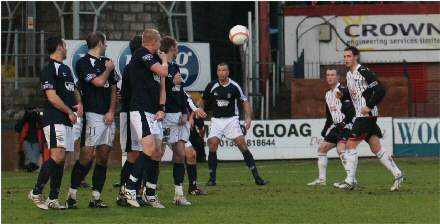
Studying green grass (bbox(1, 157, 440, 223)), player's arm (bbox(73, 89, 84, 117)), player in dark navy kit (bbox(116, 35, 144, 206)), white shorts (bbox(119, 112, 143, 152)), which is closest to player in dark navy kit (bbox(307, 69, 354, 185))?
green grass (bbox(1, 157, 440, 223))

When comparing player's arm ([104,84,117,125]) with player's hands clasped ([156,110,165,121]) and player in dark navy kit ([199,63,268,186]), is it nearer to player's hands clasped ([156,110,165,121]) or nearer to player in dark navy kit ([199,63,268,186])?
player's hands clasped ([156,110,165,121])

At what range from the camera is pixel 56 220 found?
11602mm

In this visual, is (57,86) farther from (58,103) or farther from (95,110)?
(95,110)

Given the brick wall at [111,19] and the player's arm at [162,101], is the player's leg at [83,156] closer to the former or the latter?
the player's arm at [162,101]

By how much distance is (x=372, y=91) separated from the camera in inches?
647

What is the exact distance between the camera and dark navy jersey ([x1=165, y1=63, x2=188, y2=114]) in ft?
46.1

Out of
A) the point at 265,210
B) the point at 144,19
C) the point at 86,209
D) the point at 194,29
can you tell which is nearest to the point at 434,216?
the point at 265,210

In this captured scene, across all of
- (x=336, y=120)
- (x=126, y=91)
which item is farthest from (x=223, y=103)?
(x=126, y=91)

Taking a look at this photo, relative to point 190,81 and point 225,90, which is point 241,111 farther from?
point 225,90

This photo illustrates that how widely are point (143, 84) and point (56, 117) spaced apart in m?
1.11

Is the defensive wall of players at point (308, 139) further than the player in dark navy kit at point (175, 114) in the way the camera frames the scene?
Yes

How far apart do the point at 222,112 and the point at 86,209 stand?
254 inches

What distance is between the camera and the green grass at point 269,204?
11.9m

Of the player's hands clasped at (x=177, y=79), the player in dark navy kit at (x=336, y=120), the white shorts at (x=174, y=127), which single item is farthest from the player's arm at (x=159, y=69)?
the player in dark navy kit at (x=336, y=120)
